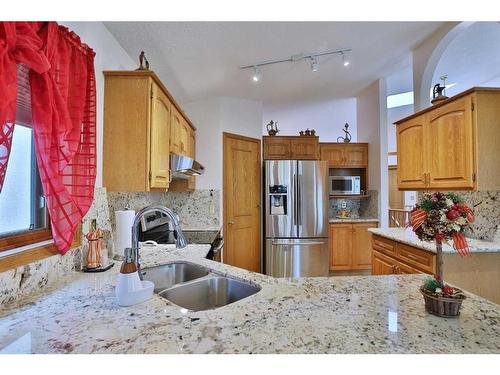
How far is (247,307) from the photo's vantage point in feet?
2.94

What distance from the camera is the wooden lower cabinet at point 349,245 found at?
3.77 metres

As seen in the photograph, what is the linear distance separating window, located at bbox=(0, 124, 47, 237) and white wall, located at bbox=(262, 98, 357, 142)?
3.59 meters

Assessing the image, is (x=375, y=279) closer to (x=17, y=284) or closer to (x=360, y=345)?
(x=360, y=345)

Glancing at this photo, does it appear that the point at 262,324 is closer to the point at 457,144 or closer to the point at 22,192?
the point at 22,192

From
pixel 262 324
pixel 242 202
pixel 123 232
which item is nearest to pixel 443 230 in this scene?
pixel 262 324

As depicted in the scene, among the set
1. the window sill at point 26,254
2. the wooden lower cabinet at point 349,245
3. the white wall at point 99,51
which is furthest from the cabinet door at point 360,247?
the window sill at point 26,254

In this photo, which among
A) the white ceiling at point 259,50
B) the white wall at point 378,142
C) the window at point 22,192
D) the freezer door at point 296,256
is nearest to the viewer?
the window at point 22,192

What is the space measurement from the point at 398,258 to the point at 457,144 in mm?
1086

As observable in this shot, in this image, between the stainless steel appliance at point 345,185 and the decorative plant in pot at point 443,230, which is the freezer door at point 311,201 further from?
the decorative plant in pot at point 443,230

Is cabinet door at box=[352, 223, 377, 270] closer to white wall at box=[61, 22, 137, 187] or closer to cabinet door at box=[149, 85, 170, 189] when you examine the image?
cabinet door at box=[149, 85, 170, 189]

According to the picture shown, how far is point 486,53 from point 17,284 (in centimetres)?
479

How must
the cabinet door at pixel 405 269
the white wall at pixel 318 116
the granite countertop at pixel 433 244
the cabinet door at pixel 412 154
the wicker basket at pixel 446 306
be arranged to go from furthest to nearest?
the white wall at pixel 318 116 → the cabinet door at pixel 412 154 → the cabinet door at pixel 405 269 → the granite countertop at pixel 433 244 → the wicker basket at pixel 446 306

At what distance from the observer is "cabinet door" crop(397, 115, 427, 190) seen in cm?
239

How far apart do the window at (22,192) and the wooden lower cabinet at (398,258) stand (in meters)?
2.52
